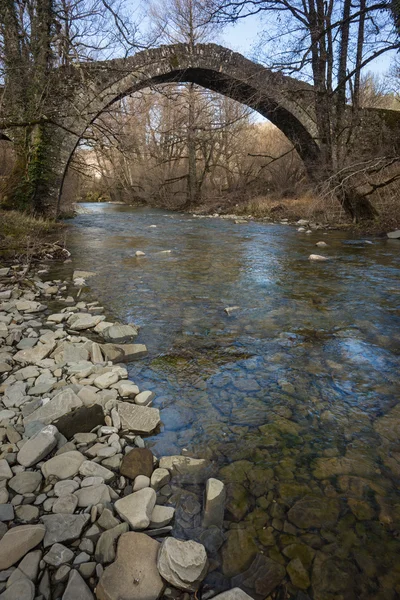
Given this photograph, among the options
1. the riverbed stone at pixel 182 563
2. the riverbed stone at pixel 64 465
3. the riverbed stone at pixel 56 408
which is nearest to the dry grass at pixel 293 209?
the riverbed stone at pixel 56 408

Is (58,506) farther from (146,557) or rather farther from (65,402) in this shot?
(65,402)

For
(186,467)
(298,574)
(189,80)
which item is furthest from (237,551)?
(189,80)

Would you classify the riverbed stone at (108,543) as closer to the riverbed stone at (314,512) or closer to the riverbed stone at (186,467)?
the riverbed stone at (186,467)

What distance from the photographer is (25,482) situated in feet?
5.05

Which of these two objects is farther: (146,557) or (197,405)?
(197,405)

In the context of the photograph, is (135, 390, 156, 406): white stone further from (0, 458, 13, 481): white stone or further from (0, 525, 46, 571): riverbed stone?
(0, 525, 46, 571): riverbed stone

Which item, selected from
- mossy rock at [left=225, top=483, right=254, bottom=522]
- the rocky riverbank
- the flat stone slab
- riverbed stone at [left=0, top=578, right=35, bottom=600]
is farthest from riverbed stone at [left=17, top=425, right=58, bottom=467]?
mossy rock at [left=225, top=483, right=254, bottom=522]

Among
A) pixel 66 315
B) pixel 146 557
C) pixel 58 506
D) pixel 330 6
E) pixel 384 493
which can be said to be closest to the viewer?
pixel 146 557

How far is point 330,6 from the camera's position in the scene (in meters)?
9.27

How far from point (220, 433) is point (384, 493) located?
32.5 inches

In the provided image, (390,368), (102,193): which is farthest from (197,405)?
(102,193)

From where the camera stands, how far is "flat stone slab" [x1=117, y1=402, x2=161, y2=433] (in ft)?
6.48

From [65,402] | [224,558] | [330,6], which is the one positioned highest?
[330,6]

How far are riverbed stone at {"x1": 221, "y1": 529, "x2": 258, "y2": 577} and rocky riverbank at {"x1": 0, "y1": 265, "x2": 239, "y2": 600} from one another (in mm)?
63
